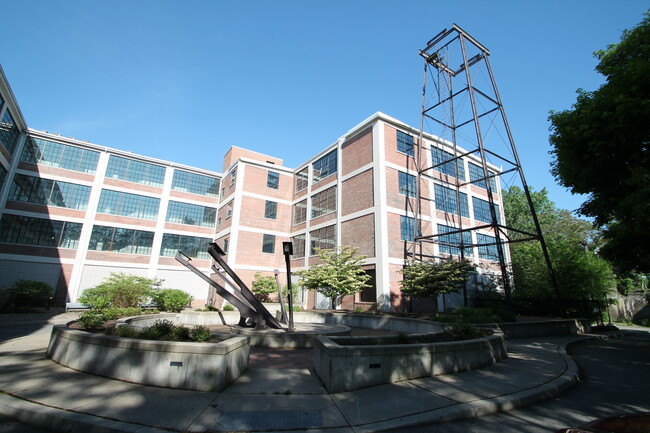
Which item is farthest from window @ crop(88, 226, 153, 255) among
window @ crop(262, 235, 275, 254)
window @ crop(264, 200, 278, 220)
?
window @ crop(264, 200, 278, 220)

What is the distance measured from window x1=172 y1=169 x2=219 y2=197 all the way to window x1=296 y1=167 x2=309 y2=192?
423 inches

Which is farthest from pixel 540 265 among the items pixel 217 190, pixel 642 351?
pixel 217 190

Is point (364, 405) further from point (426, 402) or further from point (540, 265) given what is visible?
point (540, 265)

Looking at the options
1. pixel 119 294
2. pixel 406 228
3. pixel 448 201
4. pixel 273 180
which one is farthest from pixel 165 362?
pixel 273 180

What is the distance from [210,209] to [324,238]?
642 inches

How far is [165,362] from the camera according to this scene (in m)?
5.84

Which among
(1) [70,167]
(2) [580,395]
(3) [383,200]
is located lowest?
(2) [580,395]

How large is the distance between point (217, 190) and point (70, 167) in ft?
47.6

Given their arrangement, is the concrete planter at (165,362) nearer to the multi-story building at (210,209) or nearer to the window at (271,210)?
the multi-story building at (210,209)

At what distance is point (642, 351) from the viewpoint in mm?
11891

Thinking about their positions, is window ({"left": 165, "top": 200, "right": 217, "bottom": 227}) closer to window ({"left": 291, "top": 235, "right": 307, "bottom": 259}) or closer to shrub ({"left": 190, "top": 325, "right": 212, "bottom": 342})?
window ({"left": 291, "top": 235, "right": 307, "bottom": 259})

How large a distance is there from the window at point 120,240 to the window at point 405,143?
27445 mm

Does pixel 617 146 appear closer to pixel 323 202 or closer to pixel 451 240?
pixel 451 240

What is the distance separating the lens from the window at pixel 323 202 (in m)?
29.4
